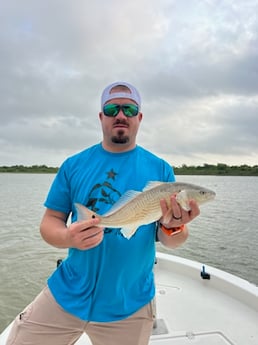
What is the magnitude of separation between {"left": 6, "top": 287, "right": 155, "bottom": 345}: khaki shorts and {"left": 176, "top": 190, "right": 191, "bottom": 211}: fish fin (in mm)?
819

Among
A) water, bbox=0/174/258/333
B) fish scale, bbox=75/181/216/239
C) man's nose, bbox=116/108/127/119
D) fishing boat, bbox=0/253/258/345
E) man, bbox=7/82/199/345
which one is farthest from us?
water, bbox=0/174/258/333

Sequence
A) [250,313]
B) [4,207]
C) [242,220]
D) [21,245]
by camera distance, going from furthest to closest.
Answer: [4,207] < [242,220] < [21,245] < [250,313]

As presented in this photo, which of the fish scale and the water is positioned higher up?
the fish scale

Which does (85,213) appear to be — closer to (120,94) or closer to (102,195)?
(102,195)

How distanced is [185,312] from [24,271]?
23.2 feet

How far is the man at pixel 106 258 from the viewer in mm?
2270

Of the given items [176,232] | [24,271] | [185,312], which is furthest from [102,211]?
[24,271]

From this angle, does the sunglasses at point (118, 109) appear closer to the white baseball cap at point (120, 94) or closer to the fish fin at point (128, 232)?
the white baseball cap at point (120, 94)

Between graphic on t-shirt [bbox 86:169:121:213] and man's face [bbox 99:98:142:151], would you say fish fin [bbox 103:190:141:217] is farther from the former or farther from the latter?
man's face [bbox 99:98:142:151]

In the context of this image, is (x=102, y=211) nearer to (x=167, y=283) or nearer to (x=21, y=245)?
(x=167, y=283)

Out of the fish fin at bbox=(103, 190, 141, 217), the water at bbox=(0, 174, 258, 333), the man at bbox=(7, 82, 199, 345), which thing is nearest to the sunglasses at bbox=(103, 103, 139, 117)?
the man at bbox=(7, 82, 199, 345)

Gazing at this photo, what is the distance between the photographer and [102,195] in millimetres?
2369

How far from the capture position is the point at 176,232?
229cm

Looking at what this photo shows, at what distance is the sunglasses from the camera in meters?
2.47
